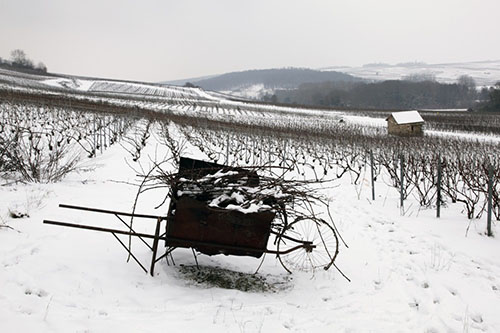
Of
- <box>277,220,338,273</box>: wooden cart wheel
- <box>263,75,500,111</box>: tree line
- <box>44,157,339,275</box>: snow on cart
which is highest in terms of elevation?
<box>263,75,500,111</box>: tree line

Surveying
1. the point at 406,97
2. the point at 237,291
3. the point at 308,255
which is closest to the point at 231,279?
the point at 237,291

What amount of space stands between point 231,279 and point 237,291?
1.29 ft

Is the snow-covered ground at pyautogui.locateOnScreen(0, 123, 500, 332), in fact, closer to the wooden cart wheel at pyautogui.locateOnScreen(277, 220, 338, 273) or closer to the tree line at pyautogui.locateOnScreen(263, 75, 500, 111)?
the wooden cart wheel at pyautogui.locateOnScreen(277, 220, 338, 273)

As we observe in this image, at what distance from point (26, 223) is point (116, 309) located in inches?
102

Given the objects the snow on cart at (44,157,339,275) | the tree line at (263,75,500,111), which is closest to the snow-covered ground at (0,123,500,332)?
the snow on cart at (44,157,339,275)

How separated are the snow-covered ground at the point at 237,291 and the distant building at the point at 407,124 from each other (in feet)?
111

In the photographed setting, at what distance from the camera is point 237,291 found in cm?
373

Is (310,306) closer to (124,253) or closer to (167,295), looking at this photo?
(167,295)

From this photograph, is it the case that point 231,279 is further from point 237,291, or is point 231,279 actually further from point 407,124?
point 407,124

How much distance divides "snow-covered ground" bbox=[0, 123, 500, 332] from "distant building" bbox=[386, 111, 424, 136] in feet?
111

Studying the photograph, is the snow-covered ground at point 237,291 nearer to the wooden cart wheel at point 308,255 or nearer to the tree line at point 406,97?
the wooden cart wheel at point 308,255

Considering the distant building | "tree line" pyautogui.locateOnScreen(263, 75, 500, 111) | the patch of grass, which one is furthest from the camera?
"tree line" pyautogui.locateOnScreen(263, 75, 500, 111)

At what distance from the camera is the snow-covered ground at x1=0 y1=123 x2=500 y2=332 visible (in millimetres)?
3051

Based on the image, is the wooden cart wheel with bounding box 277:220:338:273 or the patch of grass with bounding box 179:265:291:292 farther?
the wooden cart wheel with bounding box 277:220:338:273
